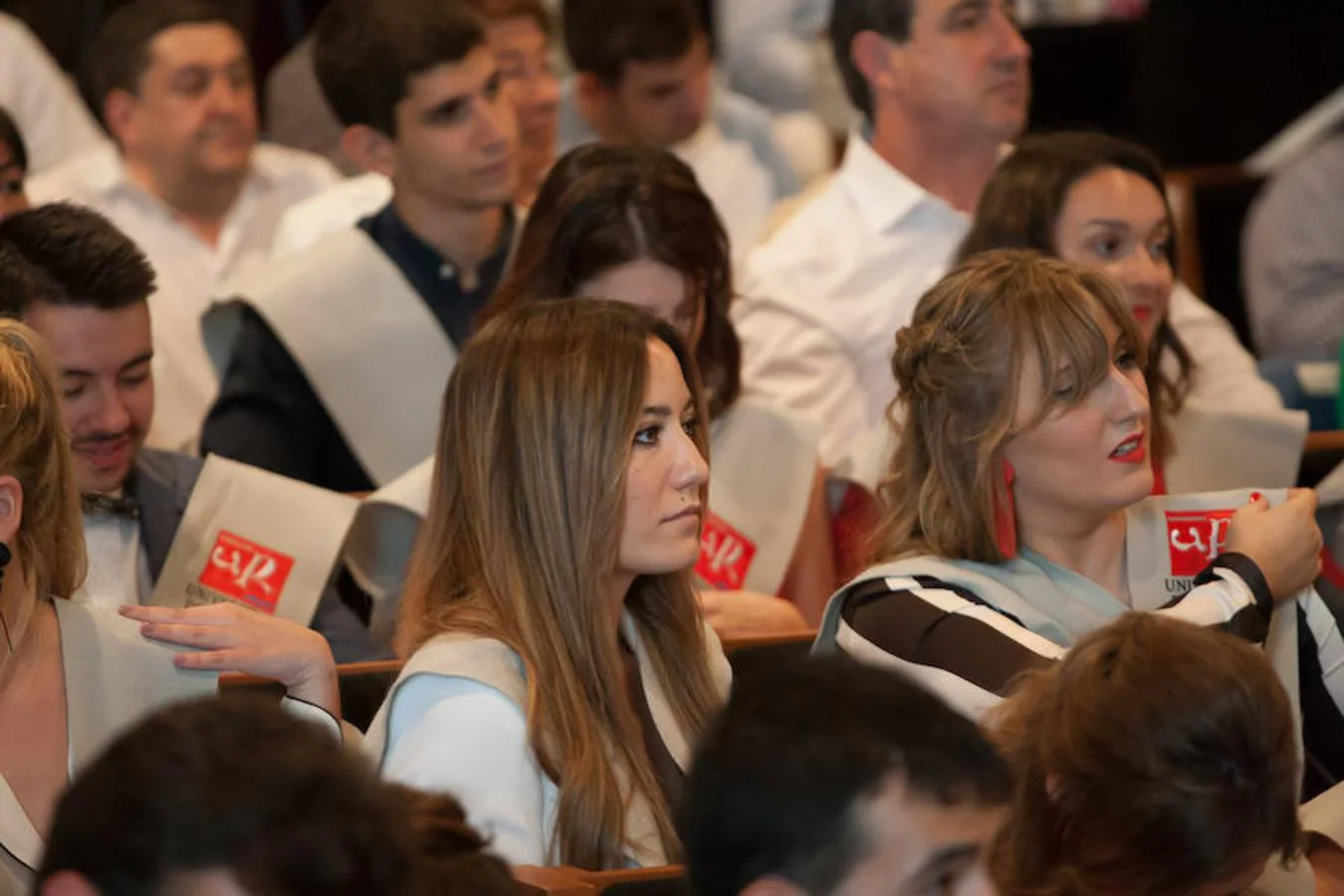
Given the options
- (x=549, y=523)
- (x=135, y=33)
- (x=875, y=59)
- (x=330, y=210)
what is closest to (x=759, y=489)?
(x=549, y=523)

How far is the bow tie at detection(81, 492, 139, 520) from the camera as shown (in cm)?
274

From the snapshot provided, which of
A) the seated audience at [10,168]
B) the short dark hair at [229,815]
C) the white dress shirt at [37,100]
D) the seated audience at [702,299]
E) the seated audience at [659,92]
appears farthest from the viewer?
the white dress shirt at [37,100]

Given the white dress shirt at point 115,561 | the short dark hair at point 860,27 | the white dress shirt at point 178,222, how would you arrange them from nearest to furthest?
1. the white dress shirt at point 115,561
2. the short dark hair at point 860,27
3. the white dress shirt at point 178,222

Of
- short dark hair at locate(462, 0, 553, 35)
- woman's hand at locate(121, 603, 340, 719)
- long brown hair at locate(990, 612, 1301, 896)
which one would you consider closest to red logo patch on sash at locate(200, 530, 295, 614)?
woman's hand at locate(121, 603, 340, 719)

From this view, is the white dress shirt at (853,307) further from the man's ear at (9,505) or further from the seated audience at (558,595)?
the man's ear at (9,505)

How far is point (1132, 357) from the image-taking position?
2467 mm

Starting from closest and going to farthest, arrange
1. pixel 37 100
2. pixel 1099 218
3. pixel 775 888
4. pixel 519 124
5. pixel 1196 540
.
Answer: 1. pixel 775 888
2. pixel 1196 540
3. pixel 1099 218
4. pixel 519 124
5. pixel 37 100

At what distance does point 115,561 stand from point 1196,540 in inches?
52.3

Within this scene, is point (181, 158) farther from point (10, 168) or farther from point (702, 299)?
point (702, 299)

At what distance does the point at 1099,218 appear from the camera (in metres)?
3.11

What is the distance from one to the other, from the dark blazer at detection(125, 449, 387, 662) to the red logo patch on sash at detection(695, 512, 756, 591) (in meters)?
0.48

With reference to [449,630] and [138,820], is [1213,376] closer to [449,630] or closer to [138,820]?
[449,630]

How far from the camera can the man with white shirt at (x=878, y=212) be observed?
137 inches

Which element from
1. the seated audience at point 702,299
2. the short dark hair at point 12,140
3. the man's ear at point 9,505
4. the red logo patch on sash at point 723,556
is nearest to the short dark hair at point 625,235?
the seated audience at point 702,299
